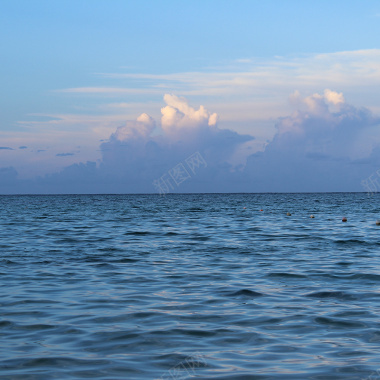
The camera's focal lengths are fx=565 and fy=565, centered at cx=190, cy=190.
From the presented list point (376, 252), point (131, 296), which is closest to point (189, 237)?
point (376, 252)

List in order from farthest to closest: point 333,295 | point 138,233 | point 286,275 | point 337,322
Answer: point 138,233, point 286,275, point 333,295, point 337,322

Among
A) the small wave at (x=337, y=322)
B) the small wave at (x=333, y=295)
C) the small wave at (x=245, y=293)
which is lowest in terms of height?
the small wave at (x=333, y=295)

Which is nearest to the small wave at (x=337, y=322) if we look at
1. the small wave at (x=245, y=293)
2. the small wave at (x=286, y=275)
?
the small wave at (x=245, y=293)

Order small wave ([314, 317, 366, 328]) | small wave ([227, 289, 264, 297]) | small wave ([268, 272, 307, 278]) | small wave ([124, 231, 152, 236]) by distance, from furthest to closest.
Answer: small wave ([124, 231, 152, 236]) < small wave ([268, 272, 307, 278]) < small wave ([227, 289, 264, 297]) < small wave ([314, 317, 366, 328])

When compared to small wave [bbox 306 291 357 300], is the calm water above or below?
above

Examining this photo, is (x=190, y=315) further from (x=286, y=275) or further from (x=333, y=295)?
(x=286, y=275)

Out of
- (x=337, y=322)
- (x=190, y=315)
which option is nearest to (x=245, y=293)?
(x=190, y=315)

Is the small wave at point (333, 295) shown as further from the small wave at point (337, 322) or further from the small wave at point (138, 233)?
the small wave at point (138, 233)

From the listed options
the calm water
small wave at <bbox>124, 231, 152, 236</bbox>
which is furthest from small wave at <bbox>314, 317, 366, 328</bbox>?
small wave at <bbox>124, 231, 152, 236</bbox>

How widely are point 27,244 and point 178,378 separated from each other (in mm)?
22266

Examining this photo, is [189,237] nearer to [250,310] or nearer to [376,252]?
[376,252]

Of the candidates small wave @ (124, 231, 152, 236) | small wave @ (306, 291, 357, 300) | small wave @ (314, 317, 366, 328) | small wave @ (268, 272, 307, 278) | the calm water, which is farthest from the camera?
small wave @ (124, 231, 152, 236)

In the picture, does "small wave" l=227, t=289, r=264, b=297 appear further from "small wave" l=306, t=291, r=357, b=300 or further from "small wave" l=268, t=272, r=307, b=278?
"small wave" l=268, t=272, r=307, b=278

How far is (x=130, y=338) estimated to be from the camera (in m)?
10.9
